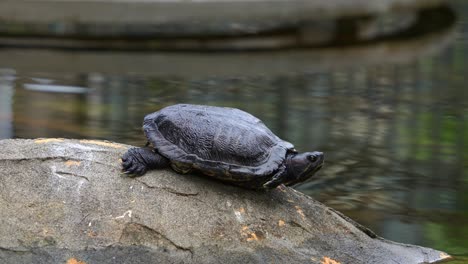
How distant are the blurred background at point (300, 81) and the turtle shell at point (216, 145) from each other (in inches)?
53.8

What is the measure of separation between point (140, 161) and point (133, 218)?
28 cm

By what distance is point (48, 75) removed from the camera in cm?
1011

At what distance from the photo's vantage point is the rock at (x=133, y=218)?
4.47 m

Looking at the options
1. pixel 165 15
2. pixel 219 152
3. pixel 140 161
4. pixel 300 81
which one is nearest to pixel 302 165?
pixel 219 152

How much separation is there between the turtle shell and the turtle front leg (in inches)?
2.2

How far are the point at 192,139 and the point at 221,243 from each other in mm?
488

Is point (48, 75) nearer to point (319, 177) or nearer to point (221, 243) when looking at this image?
point (319, 177)

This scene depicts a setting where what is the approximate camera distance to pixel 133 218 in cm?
453

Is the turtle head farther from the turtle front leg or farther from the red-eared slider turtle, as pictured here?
the turtle front leg

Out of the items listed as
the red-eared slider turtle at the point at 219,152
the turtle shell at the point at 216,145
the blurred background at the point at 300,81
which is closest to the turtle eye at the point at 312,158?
the red-eared slider turtle at the point at 219,152

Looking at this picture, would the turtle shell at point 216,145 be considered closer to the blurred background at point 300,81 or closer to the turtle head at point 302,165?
the turtle head at point 302,165

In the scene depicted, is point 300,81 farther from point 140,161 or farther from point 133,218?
point 133,218

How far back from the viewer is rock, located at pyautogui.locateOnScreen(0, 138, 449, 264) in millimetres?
4469

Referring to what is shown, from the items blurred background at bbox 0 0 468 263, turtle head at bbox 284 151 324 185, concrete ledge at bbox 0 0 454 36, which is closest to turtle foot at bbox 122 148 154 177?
turtle head at bbox 284 151 324 185
